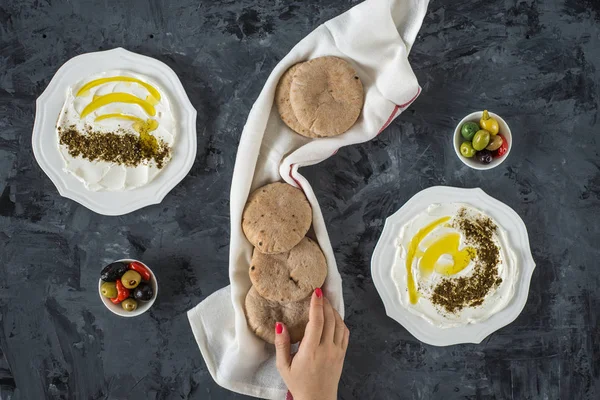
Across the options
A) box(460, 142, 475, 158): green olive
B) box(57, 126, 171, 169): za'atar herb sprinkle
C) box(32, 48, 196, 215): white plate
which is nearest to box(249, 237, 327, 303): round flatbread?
box(32, 48, 196, 215): white plate

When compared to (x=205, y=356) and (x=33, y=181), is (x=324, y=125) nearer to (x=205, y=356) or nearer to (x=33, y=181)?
(x=205, y=356)

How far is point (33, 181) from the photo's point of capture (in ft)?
8.61

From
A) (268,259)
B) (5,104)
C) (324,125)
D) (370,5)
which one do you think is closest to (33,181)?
(5,104)

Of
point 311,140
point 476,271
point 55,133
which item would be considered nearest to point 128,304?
point 55,133

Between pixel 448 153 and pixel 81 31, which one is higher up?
pixel 81 31

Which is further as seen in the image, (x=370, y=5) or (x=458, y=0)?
(x=458, y=0)

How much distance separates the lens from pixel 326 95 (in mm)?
2414

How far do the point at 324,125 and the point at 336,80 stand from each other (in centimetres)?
22

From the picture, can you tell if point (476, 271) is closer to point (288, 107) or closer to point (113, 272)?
point (288, 107)

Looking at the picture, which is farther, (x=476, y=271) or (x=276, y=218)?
(x=476, y=271)

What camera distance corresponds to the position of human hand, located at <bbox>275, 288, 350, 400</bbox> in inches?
89.7

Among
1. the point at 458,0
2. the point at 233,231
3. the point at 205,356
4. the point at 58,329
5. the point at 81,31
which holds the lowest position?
the point at 205,356

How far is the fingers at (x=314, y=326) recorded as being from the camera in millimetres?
2270

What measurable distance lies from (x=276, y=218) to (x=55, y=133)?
118cm
